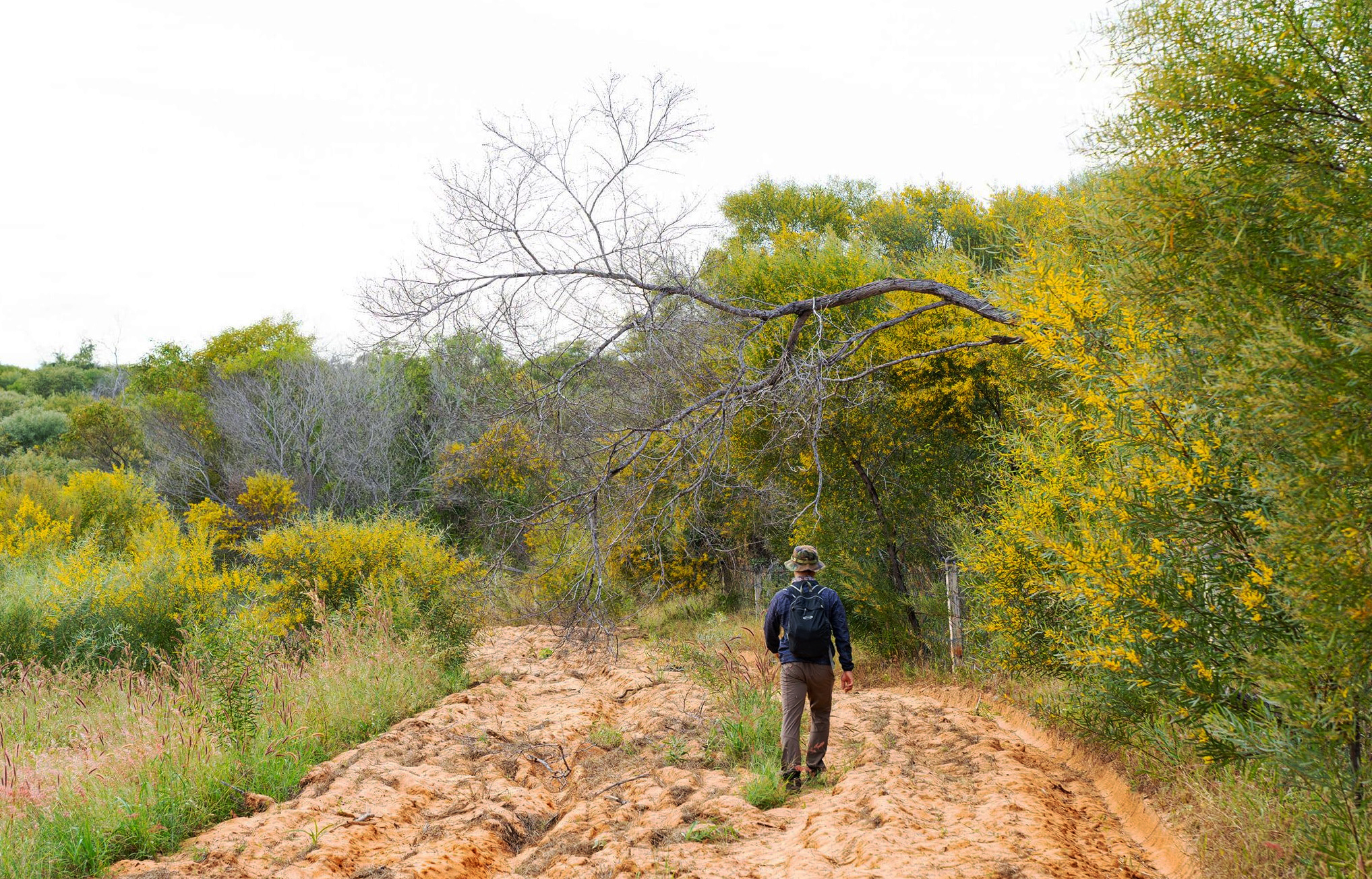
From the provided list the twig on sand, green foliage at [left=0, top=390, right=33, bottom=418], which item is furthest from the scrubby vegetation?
green foliage at [left=0, top=390, right=33, bottom=418]

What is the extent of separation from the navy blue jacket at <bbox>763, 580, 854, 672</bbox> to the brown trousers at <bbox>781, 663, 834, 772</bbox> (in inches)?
2.5

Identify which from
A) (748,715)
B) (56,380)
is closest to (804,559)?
(748,715)

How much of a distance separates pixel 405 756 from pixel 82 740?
2.55m

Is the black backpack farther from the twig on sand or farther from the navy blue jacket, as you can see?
the twig on sand

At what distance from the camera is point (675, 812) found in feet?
20.7

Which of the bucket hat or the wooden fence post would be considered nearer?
the bucket hat

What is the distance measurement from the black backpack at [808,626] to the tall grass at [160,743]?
4293 mm

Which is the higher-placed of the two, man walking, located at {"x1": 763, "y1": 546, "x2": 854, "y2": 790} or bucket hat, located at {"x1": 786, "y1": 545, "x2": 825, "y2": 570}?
bucket hat, located at {"x1": 786, "y1": 545, "x2": 825, "y2": 570}

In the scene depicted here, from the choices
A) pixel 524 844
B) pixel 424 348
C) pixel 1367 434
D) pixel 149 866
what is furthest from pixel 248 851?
pixel 1367 434

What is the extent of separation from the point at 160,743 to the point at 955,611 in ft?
29.9

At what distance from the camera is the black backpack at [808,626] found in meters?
7.08

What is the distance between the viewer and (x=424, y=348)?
27.1ft

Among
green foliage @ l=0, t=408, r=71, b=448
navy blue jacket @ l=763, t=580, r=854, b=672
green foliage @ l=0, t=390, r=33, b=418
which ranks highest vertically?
green foliage @ l=0, t=390, r=33, b=418

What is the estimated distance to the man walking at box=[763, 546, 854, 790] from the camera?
23.4ft
